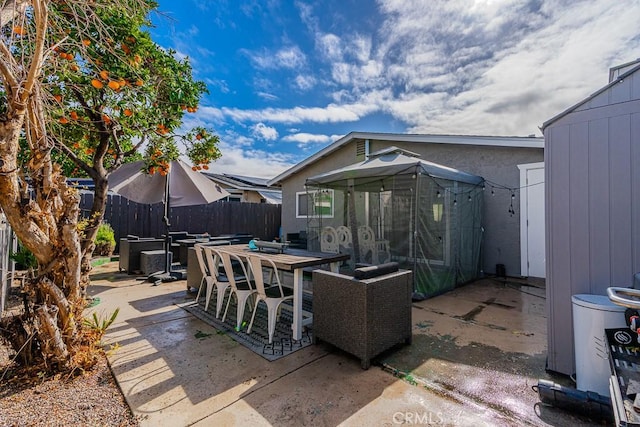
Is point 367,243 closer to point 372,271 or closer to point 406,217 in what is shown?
point 406,217

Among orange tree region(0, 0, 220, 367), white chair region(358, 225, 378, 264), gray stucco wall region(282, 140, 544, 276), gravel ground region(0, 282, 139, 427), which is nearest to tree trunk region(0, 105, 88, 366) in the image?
orange tree region(0, 0, 220, 367)

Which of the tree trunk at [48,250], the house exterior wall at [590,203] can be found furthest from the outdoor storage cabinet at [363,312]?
the tree trunk at [48,250]

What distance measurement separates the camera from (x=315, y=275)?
3.06 metres

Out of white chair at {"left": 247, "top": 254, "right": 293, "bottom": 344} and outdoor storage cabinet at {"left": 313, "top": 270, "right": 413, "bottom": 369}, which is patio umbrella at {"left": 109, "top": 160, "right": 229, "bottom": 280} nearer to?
white chair at {"left": 247, "top": 254, "right": 293, "bottom": 344}

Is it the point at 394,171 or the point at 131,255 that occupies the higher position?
the point at 394,171

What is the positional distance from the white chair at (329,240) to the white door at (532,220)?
4.21m

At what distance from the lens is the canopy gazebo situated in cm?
484

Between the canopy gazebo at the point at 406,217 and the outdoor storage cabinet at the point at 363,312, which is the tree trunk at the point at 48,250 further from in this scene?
the canopy gazebo at the point at 406,217

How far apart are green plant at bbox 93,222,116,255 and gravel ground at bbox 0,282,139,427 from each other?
6.74 meters

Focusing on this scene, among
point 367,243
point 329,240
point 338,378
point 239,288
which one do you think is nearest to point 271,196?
point 329,240

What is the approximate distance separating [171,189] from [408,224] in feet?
15.7

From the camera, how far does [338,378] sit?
2.43 m

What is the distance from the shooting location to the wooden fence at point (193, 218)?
9336 mm

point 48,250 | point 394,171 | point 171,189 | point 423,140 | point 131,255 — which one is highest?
point 423,140
